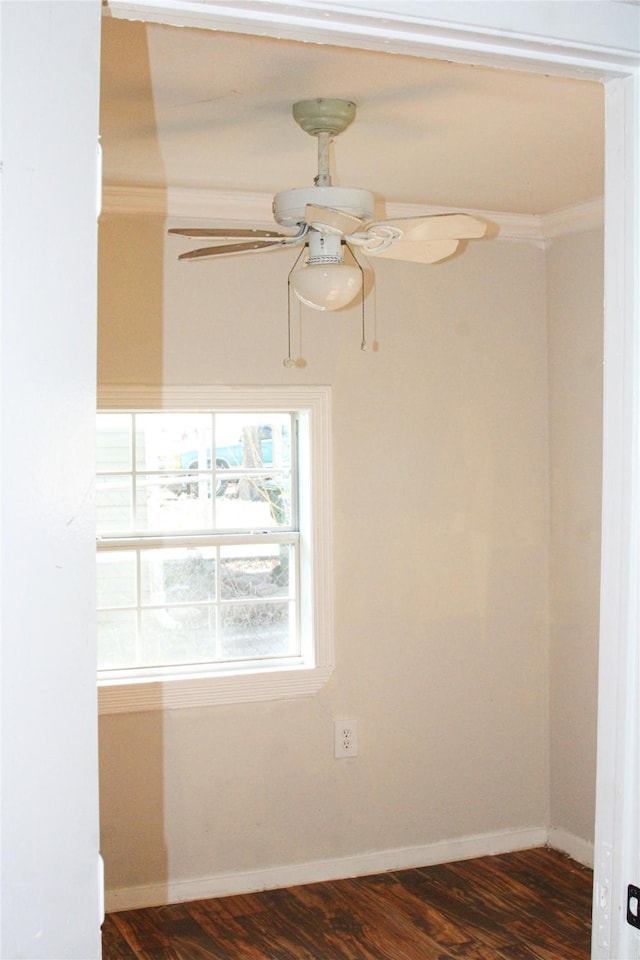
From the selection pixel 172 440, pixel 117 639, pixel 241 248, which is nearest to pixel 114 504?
pixel 172 440

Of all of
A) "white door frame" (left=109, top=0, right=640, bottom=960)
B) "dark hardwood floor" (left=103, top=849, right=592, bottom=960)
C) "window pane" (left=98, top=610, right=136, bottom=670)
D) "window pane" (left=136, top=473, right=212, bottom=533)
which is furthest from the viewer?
"window pane" (left=136, top=473, right=212, bottom=533)

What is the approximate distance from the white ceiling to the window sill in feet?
6.46

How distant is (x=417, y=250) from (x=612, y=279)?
5.22ft

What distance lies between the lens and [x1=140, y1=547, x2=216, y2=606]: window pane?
4047 mm

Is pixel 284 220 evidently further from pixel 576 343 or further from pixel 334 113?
pixel 576 343

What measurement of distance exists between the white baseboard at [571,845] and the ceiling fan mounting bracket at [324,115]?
314 cm

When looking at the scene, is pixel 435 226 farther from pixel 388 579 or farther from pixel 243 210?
pixel 388 579

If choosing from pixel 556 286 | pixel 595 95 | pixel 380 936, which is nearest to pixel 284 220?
pixel 595 95

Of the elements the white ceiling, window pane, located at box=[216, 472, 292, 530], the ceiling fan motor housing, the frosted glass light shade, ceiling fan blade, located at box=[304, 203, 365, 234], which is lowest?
window pane, located at box=[216, 472, 292, 530]

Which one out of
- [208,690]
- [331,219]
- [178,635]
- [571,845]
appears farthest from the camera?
[571,845]

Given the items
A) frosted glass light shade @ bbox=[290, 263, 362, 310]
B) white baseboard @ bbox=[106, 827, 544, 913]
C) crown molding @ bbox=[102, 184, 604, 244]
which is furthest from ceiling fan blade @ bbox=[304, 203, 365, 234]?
white baseboard @ bbox=[106, 827, 544, 913]

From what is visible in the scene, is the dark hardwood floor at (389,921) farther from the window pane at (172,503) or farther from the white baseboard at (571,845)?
the window pane at (172,503)

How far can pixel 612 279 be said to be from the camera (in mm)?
1438

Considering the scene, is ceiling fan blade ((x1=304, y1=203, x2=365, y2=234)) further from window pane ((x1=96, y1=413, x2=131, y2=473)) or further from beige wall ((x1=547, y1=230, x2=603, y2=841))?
beige wall ((x1=547, y1=230, x2=603, y2=841))
